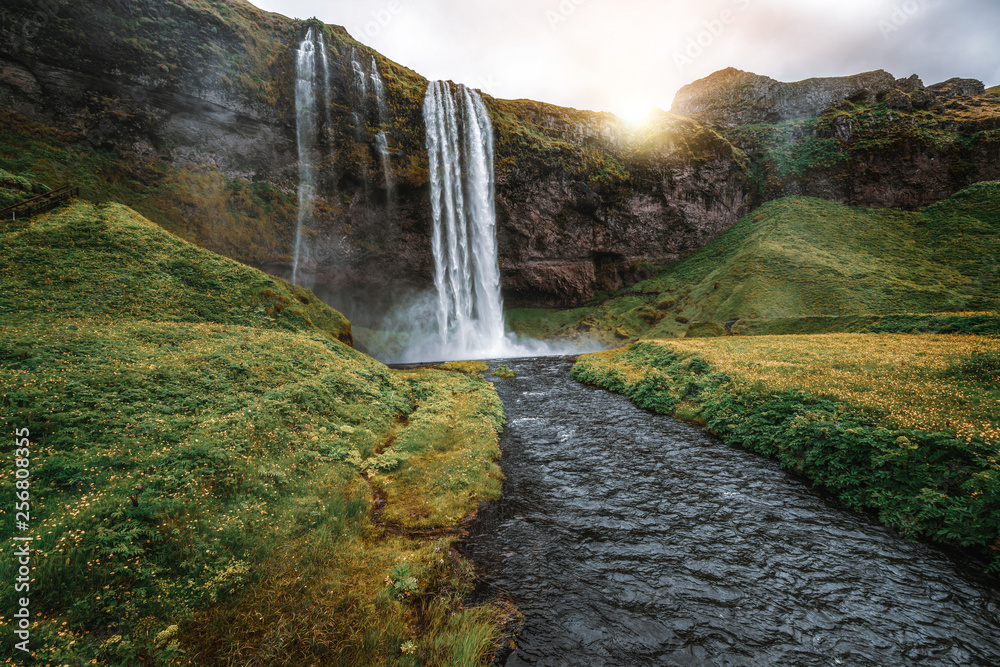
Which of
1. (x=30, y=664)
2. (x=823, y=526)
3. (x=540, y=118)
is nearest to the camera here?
(x=30, y=664)

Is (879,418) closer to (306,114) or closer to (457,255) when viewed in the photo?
(457,255)

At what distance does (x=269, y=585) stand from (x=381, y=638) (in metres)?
1.88

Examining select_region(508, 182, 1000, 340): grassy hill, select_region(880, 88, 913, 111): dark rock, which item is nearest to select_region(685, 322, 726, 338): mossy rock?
select_region(508, 182, 1000, 340): grassy hill

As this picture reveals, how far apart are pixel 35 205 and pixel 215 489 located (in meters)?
22.8

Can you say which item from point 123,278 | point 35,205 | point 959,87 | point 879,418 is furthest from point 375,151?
point 959,87

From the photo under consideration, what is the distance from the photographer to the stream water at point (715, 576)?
5.24 metres

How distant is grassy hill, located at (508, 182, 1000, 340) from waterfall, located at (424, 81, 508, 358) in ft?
31.9

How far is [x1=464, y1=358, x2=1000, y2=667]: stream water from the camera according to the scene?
524 centimetres

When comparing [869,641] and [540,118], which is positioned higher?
[540,118]

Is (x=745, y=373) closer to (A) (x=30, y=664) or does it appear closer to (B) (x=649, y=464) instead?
(B) (x=649, y=464)

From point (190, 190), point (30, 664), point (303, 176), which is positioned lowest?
point (30, 664)

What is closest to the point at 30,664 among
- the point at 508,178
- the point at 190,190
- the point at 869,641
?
the point at 869,641

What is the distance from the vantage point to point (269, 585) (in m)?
5.32

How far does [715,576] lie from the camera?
6.66 m
